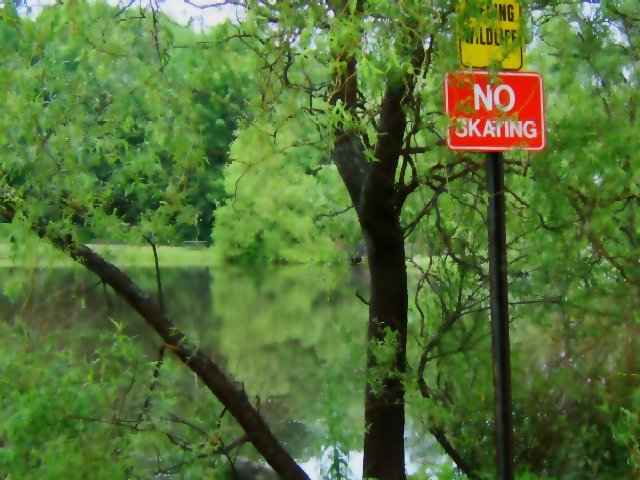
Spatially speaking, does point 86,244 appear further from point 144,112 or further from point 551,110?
point 551,110

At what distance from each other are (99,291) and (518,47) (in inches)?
123

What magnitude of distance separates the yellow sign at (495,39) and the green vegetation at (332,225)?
0.31 ft

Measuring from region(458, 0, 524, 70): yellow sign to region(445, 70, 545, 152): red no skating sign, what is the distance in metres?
0.05

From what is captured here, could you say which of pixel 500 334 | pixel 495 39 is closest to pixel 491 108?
pixel 495 39

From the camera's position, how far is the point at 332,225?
613 cm

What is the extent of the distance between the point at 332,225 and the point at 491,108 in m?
3.03

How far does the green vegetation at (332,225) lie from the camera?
3914 mm

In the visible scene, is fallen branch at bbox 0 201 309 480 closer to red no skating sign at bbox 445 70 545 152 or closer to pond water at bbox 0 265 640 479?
pond water at bbox 0 265 640 479

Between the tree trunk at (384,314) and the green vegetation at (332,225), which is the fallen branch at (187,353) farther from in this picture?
the tree trunk at (384,314)

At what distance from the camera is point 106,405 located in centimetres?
436

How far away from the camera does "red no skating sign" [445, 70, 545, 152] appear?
311cm

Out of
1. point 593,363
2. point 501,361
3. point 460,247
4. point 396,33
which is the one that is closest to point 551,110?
point 460,247

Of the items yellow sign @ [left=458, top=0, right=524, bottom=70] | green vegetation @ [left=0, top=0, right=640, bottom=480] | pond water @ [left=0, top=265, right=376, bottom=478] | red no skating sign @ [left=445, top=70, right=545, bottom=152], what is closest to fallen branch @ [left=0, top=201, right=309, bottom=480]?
green vegetation @ [left=0, top=0, right=640, bottom=480]

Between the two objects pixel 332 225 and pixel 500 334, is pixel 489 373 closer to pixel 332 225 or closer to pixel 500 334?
pixel 332 225
